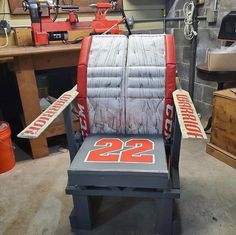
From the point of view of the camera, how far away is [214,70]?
191 centimetres

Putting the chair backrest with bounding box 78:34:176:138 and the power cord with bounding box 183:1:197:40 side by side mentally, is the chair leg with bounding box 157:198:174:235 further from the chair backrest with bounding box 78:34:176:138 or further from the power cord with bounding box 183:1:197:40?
the power cord with bounding box 183:1:197:40

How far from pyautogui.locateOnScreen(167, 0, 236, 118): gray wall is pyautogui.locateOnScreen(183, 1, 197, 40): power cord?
0.26 ft

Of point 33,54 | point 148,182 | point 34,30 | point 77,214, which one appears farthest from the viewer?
point 34,30

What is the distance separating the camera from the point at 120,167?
42.9 inches

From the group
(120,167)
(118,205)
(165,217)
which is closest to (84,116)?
(120,167)

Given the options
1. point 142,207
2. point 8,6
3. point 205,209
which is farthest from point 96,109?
point 8,6

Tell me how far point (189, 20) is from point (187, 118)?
75.9 inches

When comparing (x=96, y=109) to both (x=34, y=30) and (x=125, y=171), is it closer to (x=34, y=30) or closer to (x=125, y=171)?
(x=125, y=171)

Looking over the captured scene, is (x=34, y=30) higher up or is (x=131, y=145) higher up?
(x=34, y=30)

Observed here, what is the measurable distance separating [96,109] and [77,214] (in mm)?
601

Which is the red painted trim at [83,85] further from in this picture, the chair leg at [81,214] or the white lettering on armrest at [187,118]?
the white lettering on armrest at [187,118]

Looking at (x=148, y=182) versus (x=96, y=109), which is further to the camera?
(x=96, y=109)

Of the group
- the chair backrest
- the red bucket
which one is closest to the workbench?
the red bucket

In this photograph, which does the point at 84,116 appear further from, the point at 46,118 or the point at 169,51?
the point at 169,51
